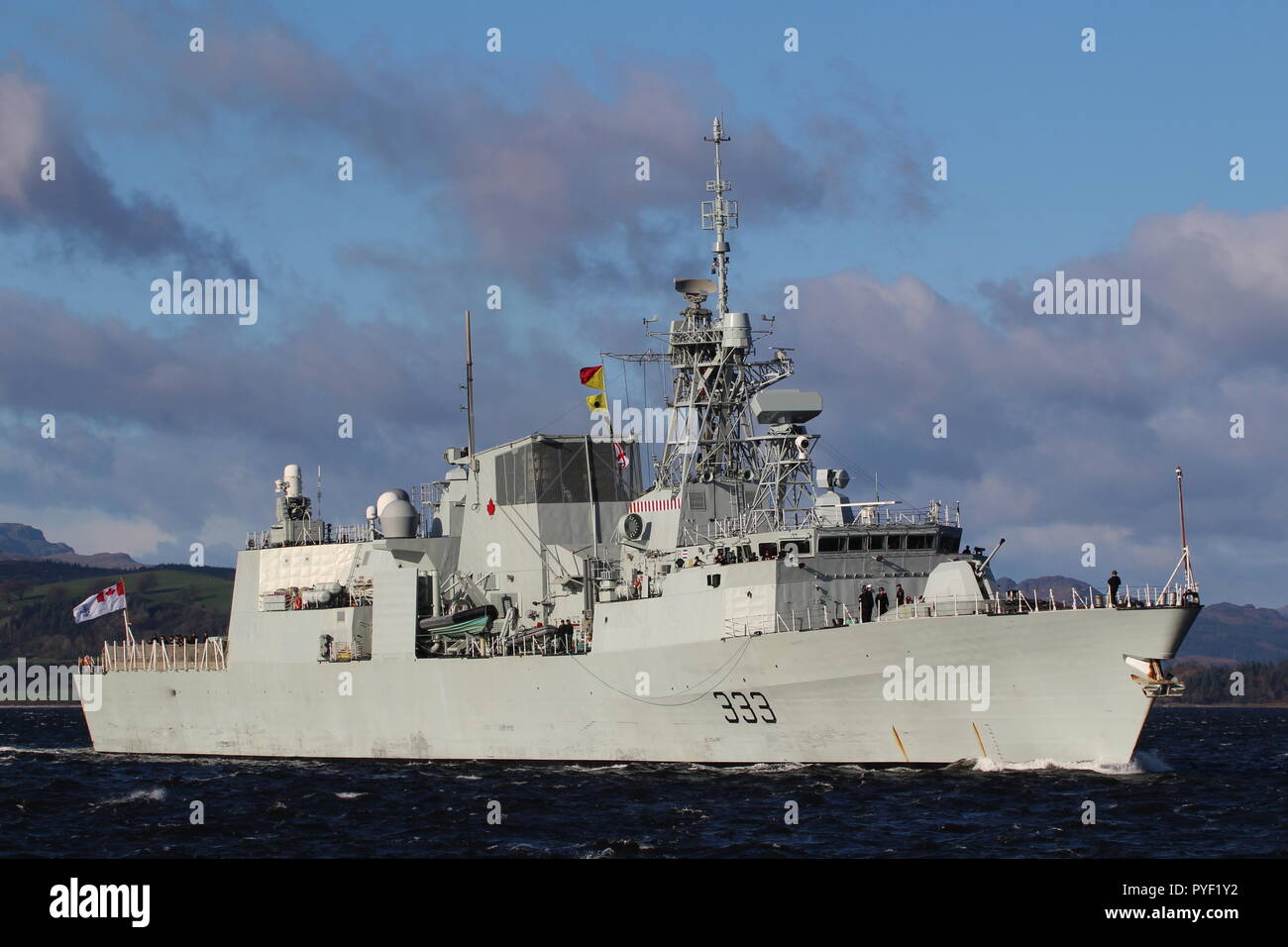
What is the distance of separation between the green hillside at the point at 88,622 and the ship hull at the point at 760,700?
128 metres

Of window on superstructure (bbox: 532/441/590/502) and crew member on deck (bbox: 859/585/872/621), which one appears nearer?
crew member on deck (bbox: 859/585/872/621)

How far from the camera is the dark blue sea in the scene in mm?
20688

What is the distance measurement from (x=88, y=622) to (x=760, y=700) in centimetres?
17135

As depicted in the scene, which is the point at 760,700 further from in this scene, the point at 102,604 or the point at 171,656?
the point at 171,656

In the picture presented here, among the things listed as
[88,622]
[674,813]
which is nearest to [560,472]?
[674,813]

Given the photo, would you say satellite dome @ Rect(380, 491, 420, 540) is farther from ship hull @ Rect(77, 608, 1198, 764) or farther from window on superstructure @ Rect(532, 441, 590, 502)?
window on superstructure @ Rect(532, 441, 590, 502)

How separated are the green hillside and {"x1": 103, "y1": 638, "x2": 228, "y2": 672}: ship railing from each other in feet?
384

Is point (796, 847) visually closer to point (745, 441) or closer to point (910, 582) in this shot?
point (910, 582)

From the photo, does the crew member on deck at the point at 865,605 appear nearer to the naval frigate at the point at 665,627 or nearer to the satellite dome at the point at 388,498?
the naval frigate at the point at 665,627

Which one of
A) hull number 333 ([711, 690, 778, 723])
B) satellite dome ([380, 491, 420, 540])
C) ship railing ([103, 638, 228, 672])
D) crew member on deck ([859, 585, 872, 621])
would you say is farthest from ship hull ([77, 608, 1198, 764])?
satellite dome ([380, 491, 420, 540])

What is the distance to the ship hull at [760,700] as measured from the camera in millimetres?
25219

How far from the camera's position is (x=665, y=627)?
3080 cm

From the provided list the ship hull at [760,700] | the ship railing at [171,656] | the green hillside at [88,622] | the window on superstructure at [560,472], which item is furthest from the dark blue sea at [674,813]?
the green hillside at [88,622]

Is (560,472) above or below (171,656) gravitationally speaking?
above
